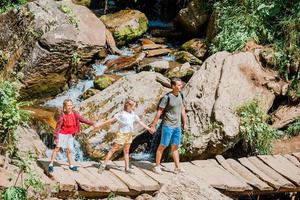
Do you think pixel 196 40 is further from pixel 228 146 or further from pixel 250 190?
pixel 250 190

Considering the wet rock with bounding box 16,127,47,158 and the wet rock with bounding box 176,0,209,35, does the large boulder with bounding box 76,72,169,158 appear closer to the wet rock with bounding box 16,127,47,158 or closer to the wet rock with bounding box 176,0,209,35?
the wet rock with bounding box 16,127,47,158

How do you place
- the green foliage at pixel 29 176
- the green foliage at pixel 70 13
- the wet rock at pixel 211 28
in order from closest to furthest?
the green foliage at pixel 29 176 → the green foliage at pixel 70 13 → the wet rock at pixel 211 28

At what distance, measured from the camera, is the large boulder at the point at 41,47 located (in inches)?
512

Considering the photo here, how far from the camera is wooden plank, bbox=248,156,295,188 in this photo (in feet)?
31.3

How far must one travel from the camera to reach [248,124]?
11.2 meters

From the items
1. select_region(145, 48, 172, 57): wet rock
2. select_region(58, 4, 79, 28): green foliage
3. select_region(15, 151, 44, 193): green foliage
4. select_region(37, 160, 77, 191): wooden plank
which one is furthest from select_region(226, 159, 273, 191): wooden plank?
select_region(58, 4, 79, 28): green foliage

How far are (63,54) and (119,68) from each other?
1975mm

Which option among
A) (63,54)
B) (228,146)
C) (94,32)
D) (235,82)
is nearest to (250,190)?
(228,146)

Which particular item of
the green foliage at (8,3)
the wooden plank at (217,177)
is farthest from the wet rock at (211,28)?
the green foliage at (8,3)

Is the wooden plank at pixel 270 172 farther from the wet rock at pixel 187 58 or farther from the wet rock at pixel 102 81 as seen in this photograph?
the wet rock at pixel 187 58

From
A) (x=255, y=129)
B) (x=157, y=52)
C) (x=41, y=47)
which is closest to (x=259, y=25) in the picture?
(x=157, y=52)

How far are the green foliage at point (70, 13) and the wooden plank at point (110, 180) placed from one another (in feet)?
20.8

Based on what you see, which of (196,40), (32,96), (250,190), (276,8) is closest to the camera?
(250,190)

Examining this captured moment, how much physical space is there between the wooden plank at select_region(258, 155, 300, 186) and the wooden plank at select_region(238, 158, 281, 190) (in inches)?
13.8
